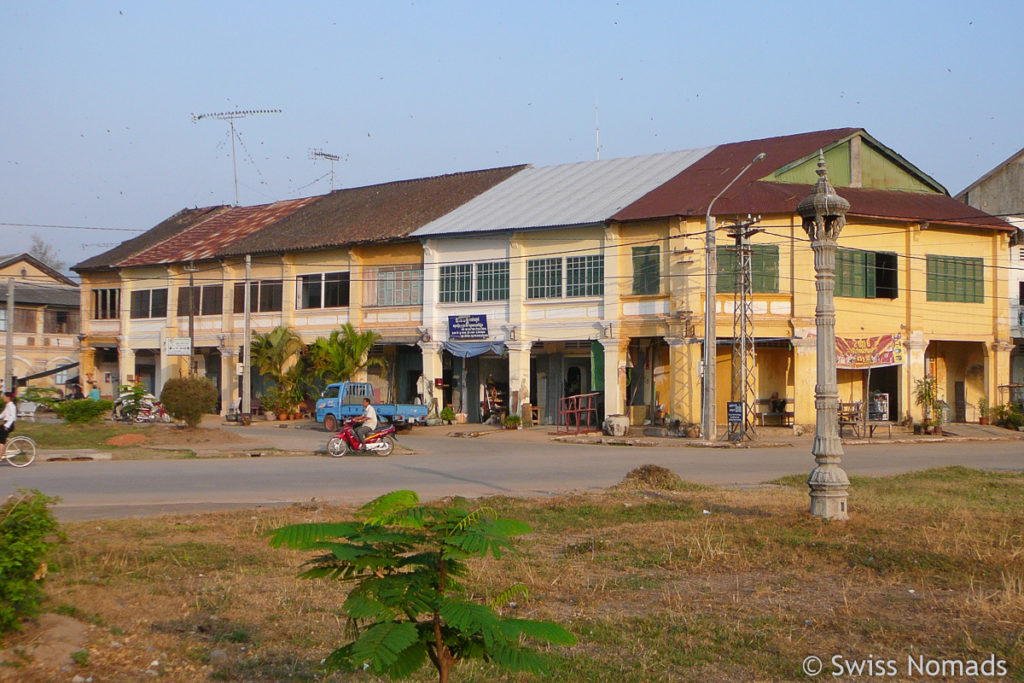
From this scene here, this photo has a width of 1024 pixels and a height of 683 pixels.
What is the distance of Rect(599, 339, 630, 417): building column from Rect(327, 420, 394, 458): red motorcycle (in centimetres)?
1126

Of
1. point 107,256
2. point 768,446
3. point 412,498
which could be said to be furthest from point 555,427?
point 412,498

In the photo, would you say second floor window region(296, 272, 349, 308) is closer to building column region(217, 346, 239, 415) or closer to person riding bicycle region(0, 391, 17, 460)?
building column region(217, 346, 239, 415)

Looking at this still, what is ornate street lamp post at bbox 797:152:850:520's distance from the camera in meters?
12.0

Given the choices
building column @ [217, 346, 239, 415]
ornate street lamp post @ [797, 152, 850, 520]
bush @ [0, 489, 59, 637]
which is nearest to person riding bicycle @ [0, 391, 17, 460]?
bush @ [0, 489, 59, 637]

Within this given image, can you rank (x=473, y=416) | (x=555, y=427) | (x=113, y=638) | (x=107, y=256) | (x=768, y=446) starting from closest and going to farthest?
(x=113, y=638) → (x=768, y=446) → (x=555, y=427) → (x=473, y=416) → (x=107, y=256)

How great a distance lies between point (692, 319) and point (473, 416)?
36.8 ft

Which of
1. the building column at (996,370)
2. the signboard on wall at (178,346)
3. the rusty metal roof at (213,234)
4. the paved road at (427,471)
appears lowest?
the paved road at (427,471)

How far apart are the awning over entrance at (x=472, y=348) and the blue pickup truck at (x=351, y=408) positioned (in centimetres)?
338

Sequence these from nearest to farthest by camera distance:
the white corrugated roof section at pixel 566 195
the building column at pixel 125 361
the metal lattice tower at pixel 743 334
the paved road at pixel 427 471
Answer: the paved road at pixel 427 471 → the metal lattice tower at pixel 743 334 → the white corrugated roof section at pixel 566 195 → the building column at pixel 125 361

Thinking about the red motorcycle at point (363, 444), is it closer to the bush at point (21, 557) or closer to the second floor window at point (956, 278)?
the bush at point (21, 557)

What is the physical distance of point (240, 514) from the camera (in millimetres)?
13539

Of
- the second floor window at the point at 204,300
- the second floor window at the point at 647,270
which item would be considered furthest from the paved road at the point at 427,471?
the second floor window at the point at 204,300

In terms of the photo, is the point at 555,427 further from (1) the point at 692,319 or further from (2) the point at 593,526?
(2) the point at 593,526

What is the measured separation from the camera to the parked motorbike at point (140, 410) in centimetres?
3744
